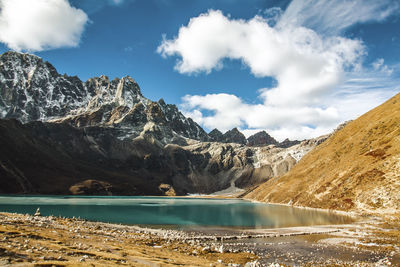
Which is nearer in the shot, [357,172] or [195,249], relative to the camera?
[195,249]

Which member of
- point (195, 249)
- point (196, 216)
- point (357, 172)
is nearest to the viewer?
point (195, 249)

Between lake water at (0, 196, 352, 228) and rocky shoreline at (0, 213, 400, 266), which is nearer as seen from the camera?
rocky shoreline at (0, 213, 400, 266)

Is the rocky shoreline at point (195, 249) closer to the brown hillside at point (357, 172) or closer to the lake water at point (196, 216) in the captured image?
the lake water at point (196, 216)

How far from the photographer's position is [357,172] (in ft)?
338

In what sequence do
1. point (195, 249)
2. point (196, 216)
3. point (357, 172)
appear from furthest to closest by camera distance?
point (357, 172)
point (196, 216)
point (195, 249)

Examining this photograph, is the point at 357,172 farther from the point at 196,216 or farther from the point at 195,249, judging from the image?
the point at 195,249

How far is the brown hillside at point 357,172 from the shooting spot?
276ft

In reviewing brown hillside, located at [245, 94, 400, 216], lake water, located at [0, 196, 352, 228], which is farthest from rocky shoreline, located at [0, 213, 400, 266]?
brown hillside, located at [245, 94, 400, 216]

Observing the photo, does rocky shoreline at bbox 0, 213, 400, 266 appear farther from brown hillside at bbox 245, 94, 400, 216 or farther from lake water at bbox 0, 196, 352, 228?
brown hillside at bbox 245, 94, 400, 216

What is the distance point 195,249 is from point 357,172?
9141 centimetres

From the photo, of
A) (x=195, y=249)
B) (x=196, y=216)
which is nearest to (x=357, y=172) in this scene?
(x=196, y=216)

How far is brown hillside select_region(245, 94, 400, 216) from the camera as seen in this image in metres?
84.2

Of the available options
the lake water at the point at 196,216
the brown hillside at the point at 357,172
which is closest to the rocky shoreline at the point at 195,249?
the lake water at the point at 196,216

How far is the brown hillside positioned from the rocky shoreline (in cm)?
4327
